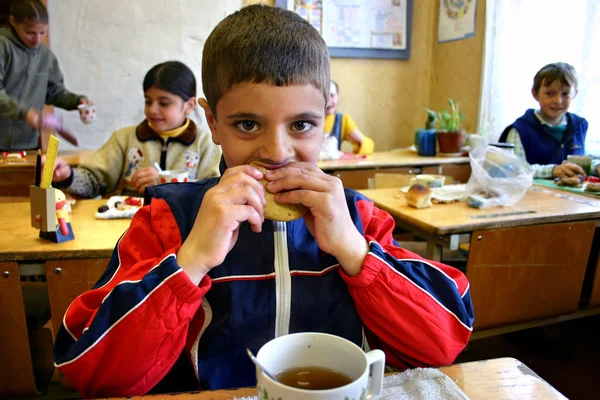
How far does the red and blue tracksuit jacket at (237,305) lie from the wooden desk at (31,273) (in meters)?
0.71

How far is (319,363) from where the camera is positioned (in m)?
0.55

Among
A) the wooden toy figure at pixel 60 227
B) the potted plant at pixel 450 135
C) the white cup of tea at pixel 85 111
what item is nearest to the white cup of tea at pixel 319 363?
the wooden toy figure at pixel 60 227

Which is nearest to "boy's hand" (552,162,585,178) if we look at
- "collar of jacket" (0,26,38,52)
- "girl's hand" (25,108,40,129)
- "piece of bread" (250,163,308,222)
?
"piece of bread" (250,163,308,222)

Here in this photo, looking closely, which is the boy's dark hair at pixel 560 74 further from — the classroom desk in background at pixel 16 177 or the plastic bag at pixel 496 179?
the classroom desk in background at pixel 16 177

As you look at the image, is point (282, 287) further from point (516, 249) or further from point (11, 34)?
point (11, 34)

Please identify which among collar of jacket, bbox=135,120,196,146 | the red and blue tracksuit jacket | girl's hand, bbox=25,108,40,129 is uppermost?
girl's hand, bbox=25,108,40,129

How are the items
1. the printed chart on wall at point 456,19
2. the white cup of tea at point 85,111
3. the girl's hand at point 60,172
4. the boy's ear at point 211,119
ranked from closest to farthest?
the boy's ear at point 211,119 → the girl's hand at point 60,172 → the white cup of tea at point 85,111 → the printed chart on wall at point 456,19

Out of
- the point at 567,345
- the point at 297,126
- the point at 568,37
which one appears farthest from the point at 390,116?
the point at 297,126

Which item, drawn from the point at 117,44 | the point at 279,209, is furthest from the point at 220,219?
the point at 117,44

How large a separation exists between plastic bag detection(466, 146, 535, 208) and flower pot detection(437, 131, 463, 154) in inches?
61.4

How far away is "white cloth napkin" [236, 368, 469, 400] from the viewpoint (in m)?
0.69

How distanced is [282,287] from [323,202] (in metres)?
0.22

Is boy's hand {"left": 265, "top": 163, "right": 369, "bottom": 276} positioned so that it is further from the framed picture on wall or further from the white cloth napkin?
the framed picture on wall

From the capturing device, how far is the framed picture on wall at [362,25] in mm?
4316
